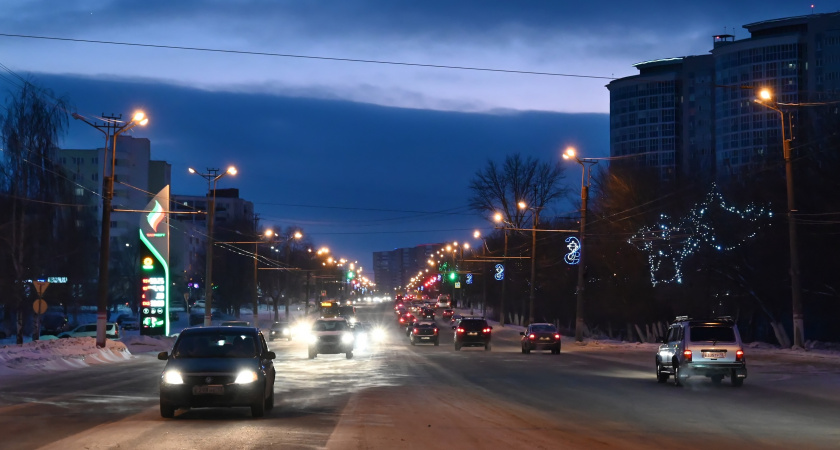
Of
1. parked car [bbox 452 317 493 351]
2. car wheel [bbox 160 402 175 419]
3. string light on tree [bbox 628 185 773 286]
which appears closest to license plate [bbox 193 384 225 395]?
car wheel [bbox 160 402 175 419]

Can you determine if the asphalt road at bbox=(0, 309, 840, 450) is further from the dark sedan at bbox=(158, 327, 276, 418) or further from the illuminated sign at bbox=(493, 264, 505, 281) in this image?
the illuminated sign at bbox=(493, 264, 505, 281)

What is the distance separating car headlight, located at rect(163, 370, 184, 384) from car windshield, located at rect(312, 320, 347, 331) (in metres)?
24.6

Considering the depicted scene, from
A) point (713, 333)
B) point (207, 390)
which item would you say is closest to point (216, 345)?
point (207, 390)

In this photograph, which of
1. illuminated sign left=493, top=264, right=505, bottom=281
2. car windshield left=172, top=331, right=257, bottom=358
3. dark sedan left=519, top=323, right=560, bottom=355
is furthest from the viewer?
illuminated sign left=493, top=264, right=505, bottom=281

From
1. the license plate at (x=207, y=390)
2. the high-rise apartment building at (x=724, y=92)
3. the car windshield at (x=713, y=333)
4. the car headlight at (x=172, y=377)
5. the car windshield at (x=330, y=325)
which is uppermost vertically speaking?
the high-rise apartment building at (x=724, y=92)

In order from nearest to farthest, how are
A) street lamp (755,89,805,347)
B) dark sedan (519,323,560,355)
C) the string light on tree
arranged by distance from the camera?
street lamp (755,89,805,347) → dark sedan (519,323,560,355) → the string light on tree

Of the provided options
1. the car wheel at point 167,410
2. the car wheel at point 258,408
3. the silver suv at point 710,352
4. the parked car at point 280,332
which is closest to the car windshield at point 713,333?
the silver suv at point 710,352

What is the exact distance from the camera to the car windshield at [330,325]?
40281 millimetres

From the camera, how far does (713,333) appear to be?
23859 mm

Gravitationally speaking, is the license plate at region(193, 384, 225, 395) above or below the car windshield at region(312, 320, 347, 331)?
below

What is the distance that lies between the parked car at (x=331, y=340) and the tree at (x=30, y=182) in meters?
21.6

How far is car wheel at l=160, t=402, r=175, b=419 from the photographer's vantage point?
15.6 meters

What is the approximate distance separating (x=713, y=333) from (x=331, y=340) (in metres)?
19.8

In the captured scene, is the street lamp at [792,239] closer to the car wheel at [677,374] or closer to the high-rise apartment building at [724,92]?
the car wheel at [677,374]
